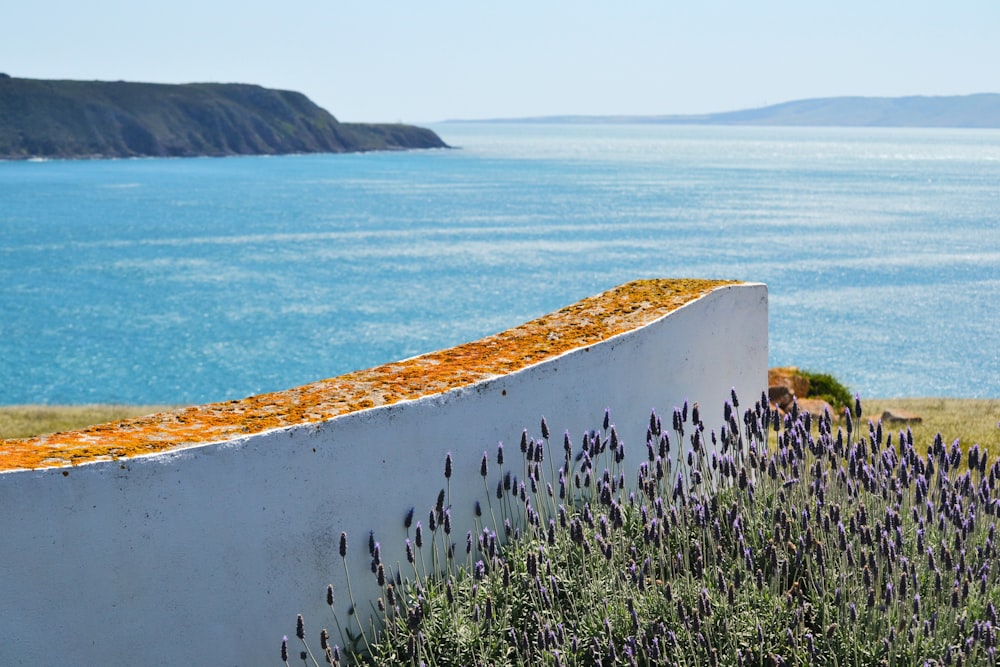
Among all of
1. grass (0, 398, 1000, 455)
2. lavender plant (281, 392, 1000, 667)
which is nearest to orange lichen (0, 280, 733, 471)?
lavender plant (281, 392, 1000, 667)

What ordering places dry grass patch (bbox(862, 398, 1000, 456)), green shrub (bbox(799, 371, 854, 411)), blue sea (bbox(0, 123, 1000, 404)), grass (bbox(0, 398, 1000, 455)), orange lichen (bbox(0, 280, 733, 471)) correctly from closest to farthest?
orange lichen (bbox(0, 280, 733, 471)), dry grass patch (bbox(862, 398, 1000, 456)), grass (bbox(0, 398, 1000, 455)), green shrub (bbox(799, 371, 854, 411)), blue sea (bbox(0, 123, 1000, 404))

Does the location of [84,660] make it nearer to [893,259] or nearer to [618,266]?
[618,266]

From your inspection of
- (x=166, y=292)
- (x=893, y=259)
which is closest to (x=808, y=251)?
(x=893, y=259)

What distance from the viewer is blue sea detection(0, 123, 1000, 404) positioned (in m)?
44.3

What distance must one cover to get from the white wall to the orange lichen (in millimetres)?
109

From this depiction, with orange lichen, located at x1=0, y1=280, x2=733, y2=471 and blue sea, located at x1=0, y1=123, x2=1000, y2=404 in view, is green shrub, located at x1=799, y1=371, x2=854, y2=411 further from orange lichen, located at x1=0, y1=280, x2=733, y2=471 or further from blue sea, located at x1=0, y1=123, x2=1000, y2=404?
blue sea, located at x1=0, y1=123, x2=1000, y2=404

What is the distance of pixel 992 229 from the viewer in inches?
3415

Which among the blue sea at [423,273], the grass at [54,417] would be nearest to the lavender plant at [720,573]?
the grass at [54,417]

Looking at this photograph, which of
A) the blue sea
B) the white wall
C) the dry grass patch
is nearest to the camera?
the white wall

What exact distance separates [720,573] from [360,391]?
2.14 meters

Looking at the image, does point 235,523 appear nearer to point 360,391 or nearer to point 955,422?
point 360,391

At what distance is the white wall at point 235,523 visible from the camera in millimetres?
4445

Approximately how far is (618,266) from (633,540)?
61.5 metres

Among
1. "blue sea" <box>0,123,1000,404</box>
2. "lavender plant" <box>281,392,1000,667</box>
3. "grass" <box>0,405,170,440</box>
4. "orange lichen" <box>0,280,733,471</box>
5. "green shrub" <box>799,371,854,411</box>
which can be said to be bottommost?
"blue sea" <box>0,123,1000,404</box>
